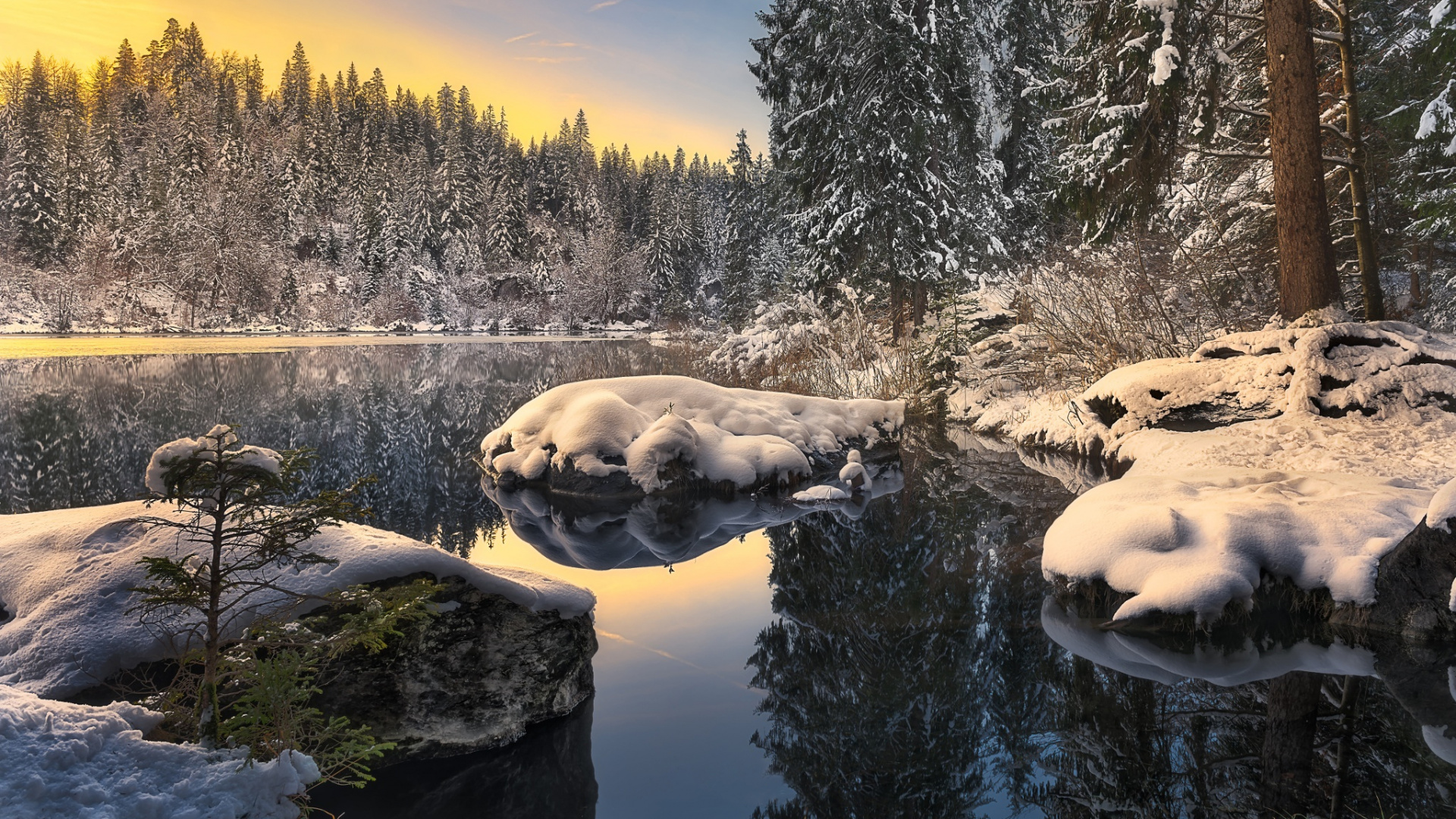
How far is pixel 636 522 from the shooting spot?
9.37 m

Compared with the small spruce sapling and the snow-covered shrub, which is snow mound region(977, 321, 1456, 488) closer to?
the snow-covered shrub

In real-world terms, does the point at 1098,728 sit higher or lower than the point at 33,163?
lower

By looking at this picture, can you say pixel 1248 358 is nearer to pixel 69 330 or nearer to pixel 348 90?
pixel 69 330

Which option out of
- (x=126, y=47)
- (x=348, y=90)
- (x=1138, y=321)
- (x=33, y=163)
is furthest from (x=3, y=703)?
(x=126, y=47)

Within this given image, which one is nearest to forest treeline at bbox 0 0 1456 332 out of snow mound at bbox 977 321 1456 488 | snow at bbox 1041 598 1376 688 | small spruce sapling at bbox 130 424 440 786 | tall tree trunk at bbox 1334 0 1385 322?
tall tree trunk at bbox 1334 0 1385 322

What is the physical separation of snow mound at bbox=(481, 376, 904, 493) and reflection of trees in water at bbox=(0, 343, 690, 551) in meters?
1.11

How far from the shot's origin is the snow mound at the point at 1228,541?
532 cm

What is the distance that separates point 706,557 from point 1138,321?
8.16 metres

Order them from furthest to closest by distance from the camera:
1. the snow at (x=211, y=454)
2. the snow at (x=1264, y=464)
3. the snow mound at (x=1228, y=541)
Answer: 1. the snow at (x=1264, y=464)
2. the snow mound at (x=1228, y=541)
3. the snow at (x=211, y=454)

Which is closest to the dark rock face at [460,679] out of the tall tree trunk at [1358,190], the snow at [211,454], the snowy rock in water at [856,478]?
the snow at [211,454]

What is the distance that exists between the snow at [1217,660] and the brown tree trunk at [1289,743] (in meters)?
0.15

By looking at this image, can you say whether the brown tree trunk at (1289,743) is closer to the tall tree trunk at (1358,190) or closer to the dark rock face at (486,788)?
the dark rock face at (486,788)

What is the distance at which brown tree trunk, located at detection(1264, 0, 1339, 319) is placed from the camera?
8875mm

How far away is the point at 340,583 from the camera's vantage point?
12.1ft
